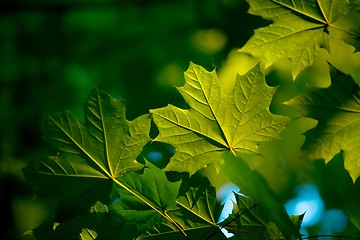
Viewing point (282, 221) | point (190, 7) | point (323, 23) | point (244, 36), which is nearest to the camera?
point (282, 221)

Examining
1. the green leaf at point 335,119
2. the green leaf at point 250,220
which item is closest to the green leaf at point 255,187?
the green leaf at point 250,220

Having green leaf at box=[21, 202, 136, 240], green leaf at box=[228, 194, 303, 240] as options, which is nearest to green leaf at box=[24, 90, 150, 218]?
green leaf at box=[21, 202, 136, 240]

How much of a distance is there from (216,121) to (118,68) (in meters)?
2.80

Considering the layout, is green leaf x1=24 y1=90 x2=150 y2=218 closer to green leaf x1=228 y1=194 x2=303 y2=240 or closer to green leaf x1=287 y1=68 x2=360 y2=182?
green leaf x1=228 y1=194 x2=303 y2=240

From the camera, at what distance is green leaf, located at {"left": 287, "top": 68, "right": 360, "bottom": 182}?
1.11 m

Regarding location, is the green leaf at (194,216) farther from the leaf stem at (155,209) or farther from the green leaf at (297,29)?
the green leaf at (297,29)

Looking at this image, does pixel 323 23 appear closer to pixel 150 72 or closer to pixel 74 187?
pixel 74 187

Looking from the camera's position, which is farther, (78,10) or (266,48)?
(78,10)

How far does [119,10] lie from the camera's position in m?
4.02

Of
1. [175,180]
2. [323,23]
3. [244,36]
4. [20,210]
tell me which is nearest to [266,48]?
[323,23]

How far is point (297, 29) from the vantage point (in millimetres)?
1196

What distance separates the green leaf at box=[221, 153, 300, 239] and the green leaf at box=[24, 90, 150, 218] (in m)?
0.29

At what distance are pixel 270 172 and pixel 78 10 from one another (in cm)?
188

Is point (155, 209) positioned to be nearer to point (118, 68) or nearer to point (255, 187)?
point (255, 187)
